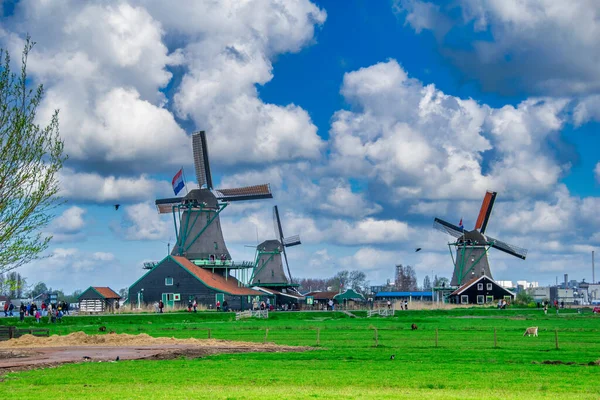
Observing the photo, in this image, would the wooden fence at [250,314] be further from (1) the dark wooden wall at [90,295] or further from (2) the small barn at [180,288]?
(1) the dark wooden wall at [90,295]

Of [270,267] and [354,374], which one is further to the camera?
[270,267]

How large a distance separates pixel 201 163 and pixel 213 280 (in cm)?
1601

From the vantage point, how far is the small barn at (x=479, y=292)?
4943 inches

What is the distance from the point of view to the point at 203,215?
10150cm

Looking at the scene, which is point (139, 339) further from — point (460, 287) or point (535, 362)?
point (460, 287)

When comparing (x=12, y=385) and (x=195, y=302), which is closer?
(x=12, y=385)

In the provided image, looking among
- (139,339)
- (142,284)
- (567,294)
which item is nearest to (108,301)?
(142,284)

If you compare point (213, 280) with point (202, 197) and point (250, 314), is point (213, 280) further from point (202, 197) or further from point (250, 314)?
point (250, 314)

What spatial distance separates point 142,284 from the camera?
97688 millimetres

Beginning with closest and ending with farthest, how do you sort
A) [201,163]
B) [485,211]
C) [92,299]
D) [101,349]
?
[101,349] → [201,163] → [92,299] → [485,211]

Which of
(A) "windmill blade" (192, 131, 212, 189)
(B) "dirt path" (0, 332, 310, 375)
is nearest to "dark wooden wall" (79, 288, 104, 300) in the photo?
(A) "windmill blade" (192, 131, 212, 189)

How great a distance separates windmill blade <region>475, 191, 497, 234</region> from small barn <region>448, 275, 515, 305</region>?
10.1 metres

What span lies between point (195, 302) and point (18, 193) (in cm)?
6517

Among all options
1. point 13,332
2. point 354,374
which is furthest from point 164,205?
point 354,374
